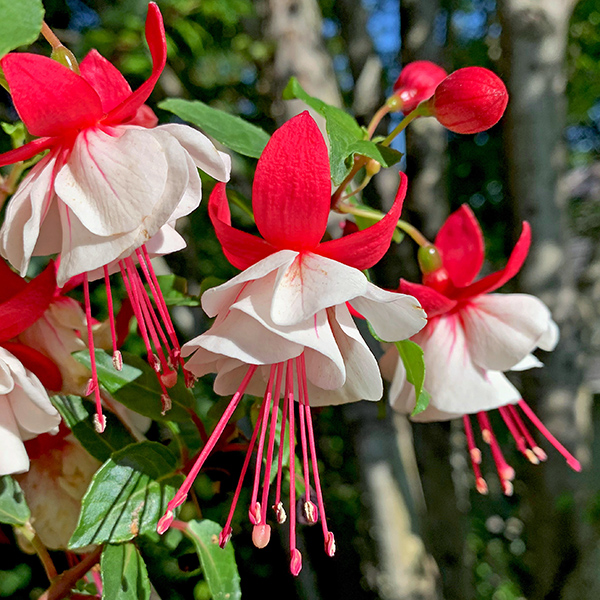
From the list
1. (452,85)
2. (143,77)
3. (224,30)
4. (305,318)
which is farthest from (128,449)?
(224,30)

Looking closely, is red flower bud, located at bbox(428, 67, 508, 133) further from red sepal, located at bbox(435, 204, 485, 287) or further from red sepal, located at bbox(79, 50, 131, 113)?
red sepal, located at bbox(79, 50, 131, 113)

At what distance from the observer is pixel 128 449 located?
0.40 m

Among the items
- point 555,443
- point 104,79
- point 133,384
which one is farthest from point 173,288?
point 555,443

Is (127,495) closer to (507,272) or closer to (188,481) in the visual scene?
(188,481)

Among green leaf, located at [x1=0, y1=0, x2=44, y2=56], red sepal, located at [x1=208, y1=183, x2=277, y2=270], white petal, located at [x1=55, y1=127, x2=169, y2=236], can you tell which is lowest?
red sepal, located at [x1=208, y1=183, x2=277, y2=270]

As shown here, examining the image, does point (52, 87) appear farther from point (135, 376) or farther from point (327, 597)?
point (327, 597)

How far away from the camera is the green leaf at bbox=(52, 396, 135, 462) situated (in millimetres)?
418

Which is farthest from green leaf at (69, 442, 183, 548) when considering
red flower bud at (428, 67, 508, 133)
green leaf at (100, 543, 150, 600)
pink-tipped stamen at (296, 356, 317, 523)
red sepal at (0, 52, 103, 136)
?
red flower bud at (428, 67, 508, 133)

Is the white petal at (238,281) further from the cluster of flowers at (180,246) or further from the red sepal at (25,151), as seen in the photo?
the red sepal at (25,151)

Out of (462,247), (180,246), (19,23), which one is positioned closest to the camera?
(19,23)

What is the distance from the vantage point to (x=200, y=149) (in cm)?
33

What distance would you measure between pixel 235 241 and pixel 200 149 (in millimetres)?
58

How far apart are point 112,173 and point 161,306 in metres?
0.09

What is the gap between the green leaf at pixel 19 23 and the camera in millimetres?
258
